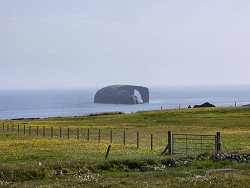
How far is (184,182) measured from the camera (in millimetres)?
21047

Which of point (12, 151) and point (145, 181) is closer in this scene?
point (145, 181)

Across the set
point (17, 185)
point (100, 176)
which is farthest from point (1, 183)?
point (100, 176)

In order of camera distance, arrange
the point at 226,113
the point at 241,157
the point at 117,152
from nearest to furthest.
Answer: the point at 241,157 < the point at 117,152 < the point at 226,113

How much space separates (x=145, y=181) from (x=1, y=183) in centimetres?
667

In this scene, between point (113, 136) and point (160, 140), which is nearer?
point (160, 140)

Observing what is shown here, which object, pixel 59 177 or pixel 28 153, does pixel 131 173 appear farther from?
pixel 28 153

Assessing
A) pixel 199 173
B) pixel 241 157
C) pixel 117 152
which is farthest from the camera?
pixel 117 152

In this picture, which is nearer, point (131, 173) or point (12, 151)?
point (131, 173)

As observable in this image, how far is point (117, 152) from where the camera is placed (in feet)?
122

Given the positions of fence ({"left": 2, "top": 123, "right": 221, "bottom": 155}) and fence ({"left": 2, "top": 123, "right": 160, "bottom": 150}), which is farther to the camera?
fence ({"left": 2, "top": 123, "right": 160, "bottom": 150})

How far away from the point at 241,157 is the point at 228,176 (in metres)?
7.92

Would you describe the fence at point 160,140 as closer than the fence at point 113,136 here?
Yes

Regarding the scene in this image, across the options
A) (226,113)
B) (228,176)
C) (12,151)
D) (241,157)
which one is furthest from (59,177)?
(226,113)

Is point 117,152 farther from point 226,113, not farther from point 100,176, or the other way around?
point 226,113
